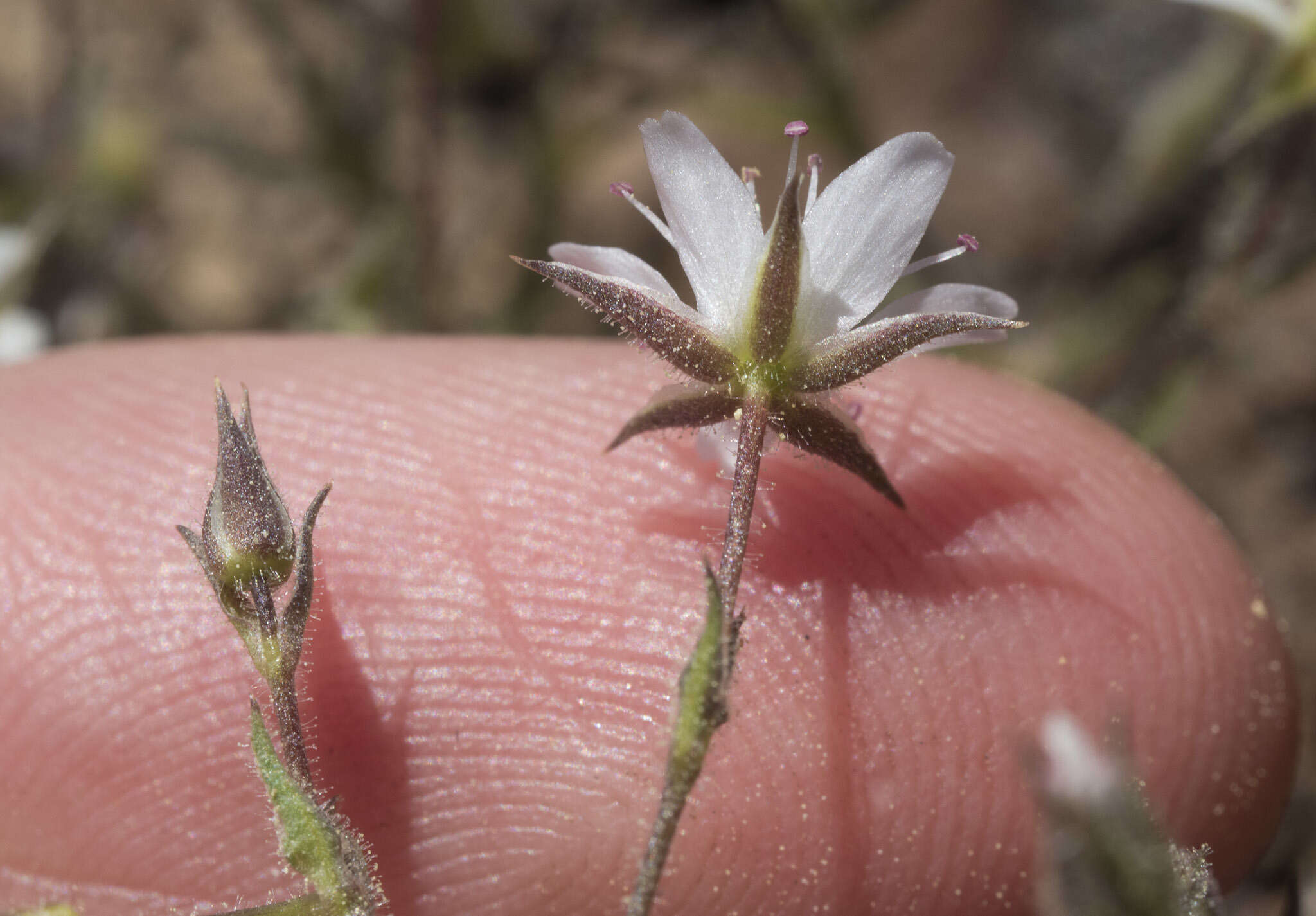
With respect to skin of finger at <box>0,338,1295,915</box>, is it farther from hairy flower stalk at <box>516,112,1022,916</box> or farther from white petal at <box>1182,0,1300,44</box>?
white petal at <box>1182,0,1300,44</box>

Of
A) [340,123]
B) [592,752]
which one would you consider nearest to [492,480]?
[592,752]

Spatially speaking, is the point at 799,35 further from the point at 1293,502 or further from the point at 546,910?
the point at 546,910

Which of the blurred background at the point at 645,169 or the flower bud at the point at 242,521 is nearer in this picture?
the flower bud at the point at 242,521

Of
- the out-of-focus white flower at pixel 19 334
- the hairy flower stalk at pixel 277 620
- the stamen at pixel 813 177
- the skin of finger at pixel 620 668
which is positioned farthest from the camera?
the out-of-focus white flower at pixel 19 334

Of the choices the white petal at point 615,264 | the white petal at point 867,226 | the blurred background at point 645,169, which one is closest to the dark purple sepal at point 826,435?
the white petal at point 867,226

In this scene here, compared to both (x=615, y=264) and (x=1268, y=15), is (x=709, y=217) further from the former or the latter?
(x=1268, y=15)

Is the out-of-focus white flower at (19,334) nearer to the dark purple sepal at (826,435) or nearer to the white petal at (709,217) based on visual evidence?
the white petal at (709,217)
